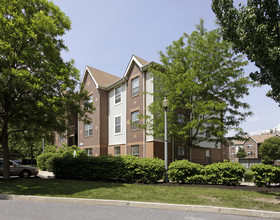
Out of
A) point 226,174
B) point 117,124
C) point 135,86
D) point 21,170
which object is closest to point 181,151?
point 117,124

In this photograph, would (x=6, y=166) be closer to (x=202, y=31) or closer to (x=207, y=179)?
(x=207, y=179)

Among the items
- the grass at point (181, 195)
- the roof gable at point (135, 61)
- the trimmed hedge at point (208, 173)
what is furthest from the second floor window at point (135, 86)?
the grass at point (181, 195)

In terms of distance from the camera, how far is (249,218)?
6.54 m

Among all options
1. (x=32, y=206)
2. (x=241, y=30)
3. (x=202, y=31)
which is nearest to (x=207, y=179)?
(x=241, y=30)

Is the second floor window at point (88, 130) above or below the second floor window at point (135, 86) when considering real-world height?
below

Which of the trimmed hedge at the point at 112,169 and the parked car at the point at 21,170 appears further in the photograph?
the parked car at the point at 21,170

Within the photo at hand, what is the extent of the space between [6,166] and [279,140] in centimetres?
6347

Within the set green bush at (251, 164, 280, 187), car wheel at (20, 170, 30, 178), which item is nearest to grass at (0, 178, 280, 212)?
green bush at (251, 164, 280, 187)

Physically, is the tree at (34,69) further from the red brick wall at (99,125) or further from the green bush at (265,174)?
the red brick wall at (99,125)

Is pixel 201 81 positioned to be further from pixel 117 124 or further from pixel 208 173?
pixel 117 124

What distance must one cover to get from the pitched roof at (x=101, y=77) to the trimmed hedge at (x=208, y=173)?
16392 millimetres

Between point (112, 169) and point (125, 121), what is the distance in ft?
32.0

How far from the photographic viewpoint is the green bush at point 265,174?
417 inches

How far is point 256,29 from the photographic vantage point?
338 inches
